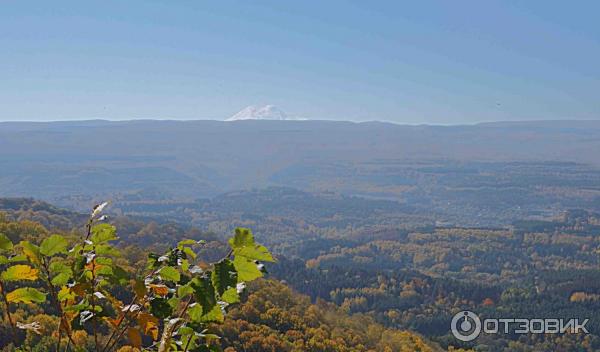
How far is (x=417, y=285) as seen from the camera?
376 feet

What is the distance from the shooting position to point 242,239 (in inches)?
102

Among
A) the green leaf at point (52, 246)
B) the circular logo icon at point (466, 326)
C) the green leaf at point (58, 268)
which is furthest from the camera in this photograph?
the circular logo icon at point (466, 326)

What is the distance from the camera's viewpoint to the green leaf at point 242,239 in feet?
8.47

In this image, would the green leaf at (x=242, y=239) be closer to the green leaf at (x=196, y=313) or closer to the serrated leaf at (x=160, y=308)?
the green leaf at (x=196, y=313)

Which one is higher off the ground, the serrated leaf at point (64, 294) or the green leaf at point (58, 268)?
the green leaf at point (58, 268)

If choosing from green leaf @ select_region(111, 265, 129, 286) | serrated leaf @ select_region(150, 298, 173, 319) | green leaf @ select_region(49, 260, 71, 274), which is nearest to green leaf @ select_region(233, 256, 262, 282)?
serrated leaf @ select_region(150, 298, 173, 319)

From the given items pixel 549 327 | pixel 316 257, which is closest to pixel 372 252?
pixel 316 257

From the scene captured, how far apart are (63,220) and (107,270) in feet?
327

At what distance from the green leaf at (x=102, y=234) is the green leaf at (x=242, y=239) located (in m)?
0.76

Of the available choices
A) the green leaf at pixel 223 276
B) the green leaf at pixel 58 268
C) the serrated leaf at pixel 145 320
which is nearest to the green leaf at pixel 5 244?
A: the green leaf at pixel 58 268

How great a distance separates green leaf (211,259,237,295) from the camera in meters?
2.47

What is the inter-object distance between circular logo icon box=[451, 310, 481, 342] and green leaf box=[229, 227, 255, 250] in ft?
253

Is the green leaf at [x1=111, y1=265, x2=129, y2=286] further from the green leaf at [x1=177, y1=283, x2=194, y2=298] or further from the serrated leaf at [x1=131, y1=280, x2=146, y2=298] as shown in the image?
the green leaf at [x1=177, y1=283, x2=194, y2=298]

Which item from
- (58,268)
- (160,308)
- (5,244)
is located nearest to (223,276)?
(160,308)
